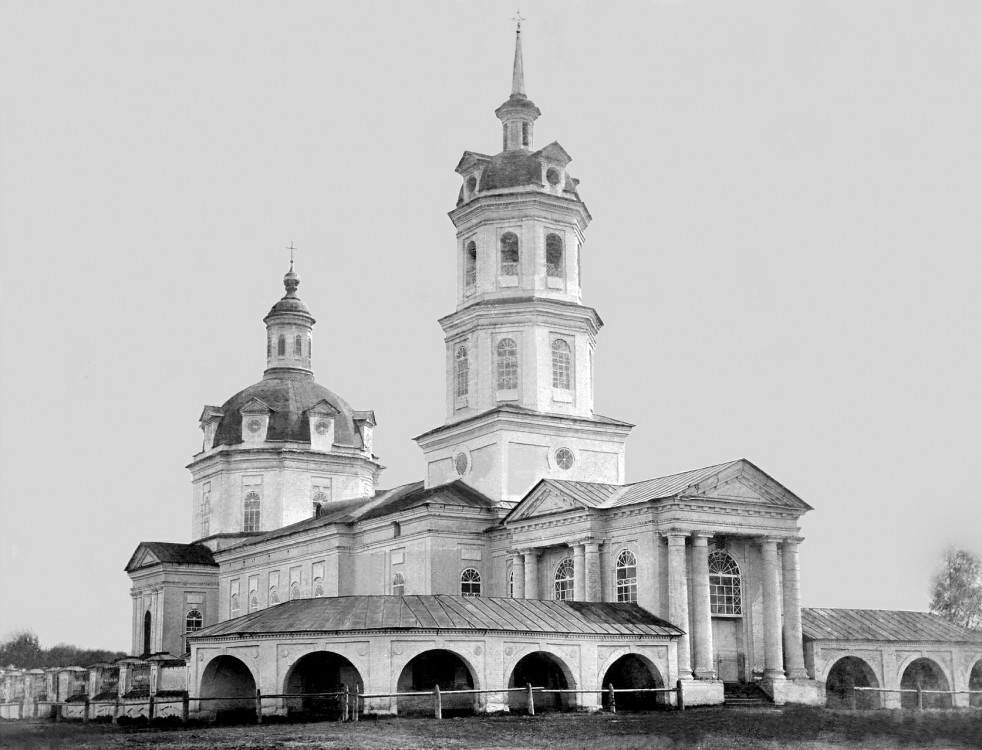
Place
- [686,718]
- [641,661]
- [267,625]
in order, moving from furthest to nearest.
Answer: [641,661], [267,625], [686,718]

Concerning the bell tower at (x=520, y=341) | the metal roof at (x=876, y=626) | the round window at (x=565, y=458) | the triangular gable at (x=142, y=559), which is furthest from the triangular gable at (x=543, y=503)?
the triangular gable at (x=142, y=559)

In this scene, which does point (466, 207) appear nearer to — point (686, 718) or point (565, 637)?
point (565, 637)

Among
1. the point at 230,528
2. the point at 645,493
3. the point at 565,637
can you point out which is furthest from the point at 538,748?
the point at 230,528

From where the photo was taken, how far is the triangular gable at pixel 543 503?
43031 millimetres

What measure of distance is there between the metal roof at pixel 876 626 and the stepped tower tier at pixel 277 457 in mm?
27582

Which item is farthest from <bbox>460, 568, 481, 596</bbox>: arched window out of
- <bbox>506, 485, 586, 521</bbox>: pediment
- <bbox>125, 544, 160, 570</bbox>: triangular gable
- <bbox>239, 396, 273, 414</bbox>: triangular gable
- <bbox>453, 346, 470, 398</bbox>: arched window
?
<bbox>125, 544, 160, 570</bbox>: triangular gable

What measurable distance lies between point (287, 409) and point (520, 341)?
68.0 feet

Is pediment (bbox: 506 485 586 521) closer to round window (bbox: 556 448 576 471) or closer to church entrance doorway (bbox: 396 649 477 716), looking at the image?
round window (bbox: 556 448 576 471)

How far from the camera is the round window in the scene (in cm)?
4759

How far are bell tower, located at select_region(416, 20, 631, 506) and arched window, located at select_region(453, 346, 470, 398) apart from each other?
0.05m

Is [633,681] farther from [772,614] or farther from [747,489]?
[747,489]

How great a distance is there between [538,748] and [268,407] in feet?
137

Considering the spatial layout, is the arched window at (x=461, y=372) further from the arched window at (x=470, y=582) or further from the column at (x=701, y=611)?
the column at (x=701, y=611)

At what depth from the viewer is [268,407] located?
215 feet
